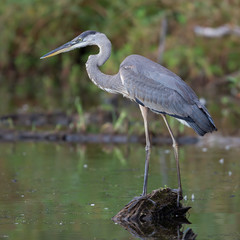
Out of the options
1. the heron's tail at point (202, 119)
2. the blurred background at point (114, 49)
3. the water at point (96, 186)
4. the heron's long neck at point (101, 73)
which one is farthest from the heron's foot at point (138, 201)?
the blurred background at point (114, 49)

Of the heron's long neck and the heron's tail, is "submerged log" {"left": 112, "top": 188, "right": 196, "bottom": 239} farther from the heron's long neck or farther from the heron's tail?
the heron's long neck

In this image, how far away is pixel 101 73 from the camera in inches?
323

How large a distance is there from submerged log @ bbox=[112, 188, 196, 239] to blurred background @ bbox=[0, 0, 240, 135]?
5553 mm

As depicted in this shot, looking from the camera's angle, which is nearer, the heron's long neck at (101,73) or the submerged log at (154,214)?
the submerged log at (154,214)

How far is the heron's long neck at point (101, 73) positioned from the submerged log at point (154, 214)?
4.85 feet

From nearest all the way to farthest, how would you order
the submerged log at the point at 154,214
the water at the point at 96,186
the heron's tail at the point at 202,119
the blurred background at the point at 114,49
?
the water at the point at 96,186 < the submerged log at the point at 154,214 < the heron's tail at the point at 202,119 < the blurred background at the point at 114,49

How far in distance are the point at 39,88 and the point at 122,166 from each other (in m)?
14.2

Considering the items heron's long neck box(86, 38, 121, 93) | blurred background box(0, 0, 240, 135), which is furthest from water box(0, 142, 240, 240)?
blurred background box(0, 0, 240, 135)

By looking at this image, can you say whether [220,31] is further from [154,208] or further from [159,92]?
[154,208]

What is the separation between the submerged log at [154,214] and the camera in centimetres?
666

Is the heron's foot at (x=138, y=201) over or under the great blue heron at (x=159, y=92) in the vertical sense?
under

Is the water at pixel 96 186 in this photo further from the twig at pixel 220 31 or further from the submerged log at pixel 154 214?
the twig at pixel 220 31

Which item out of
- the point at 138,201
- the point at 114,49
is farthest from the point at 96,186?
the point at 114,49

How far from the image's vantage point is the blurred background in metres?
18.1
